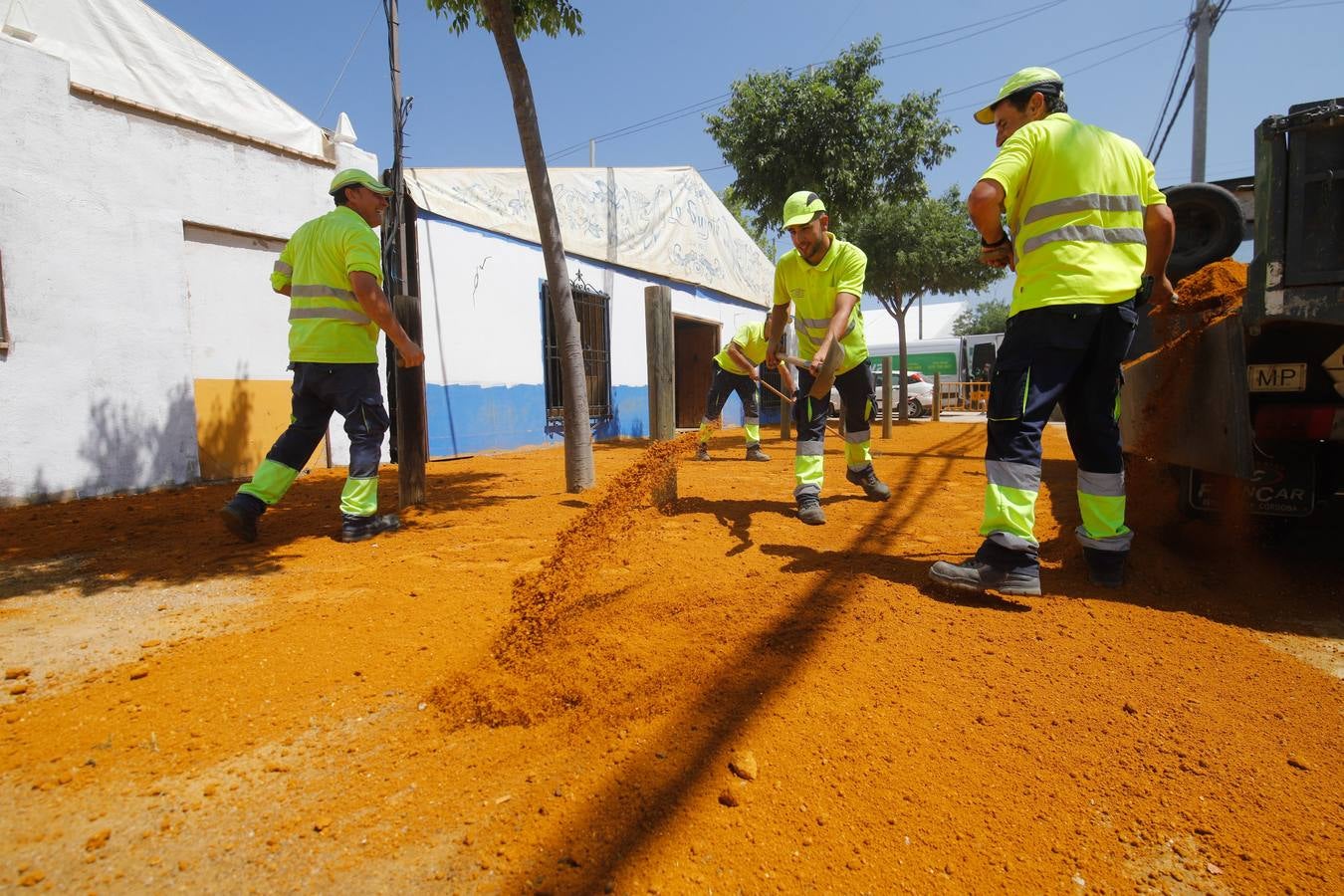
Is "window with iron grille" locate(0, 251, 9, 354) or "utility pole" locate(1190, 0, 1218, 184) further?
"utility pole" locate(1190, 0, 1218, 184)

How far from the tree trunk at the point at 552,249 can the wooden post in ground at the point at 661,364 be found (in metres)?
0.55

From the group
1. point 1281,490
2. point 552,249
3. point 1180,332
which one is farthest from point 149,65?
point 1281,490

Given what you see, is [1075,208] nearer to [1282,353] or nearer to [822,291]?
[1282,353]

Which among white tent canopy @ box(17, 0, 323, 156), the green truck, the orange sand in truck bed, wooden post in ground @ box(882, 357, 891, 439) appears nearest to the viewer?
the green truck

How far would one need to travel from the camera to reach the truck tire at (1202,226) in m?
3.60

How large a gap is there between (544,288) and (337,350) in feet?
18.7

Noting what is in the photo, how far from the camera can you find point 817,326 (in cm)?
410

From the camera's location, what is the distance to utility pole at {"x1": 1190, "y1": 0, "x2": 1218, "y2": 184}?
11469mm

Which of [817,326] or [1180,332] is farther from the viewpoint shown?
[817,326]

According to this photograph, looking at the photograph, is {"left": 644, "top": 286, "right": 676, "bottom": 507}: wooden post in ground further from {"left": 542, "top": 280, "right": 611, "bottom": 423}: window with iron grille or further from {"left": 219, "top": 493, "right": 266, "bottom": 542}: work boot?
{"left": 542, "top": 280, "right": 611, "bottom": 423}: window with iron grille

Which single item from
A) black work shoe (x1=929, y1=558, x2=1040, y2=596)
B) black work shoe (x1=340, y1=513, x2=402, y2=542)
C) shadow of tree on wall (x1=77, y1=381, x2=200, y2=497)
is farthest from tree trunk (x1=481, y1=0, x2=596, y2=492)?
shadow of tree on wall (x1=77, y1=381, x2=200, y2=497)

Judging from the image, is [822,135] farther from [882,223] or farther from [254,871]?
[254,871]

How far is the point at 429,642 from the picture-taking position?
7.43ft

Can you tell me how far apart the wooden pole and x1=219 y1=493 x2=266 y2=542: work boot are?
7.43 feet
